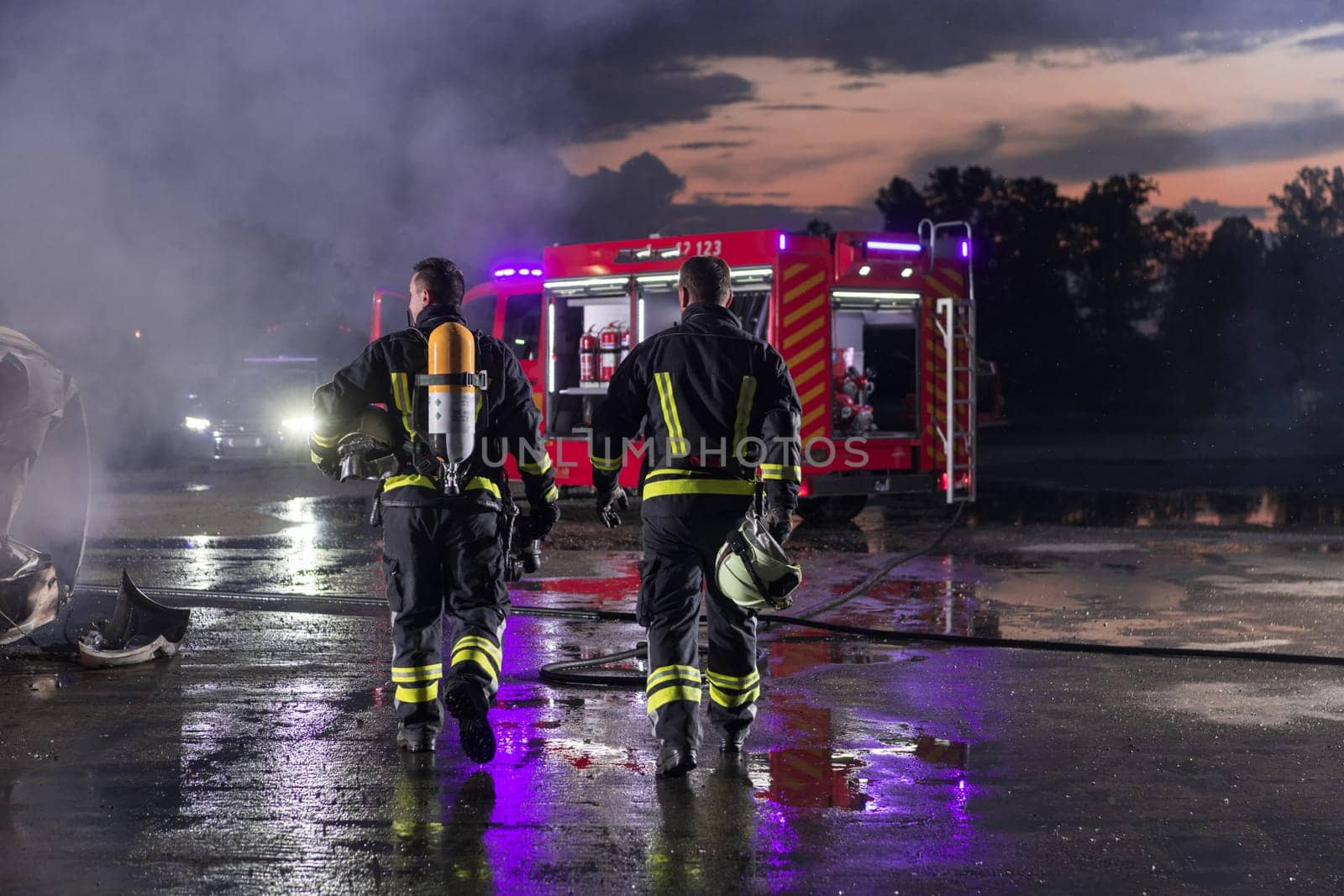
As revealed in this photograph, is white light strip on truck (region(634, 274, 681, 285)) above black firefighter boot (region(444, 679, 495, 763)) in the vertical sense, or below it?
above

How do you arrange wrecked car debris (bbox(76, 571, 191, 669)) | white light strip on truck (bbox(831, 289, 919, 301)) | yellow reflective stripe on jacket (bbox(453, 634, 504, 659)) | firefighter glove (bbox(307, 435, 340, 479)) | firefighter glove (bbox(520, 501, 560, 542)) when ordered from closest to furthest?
yellow reflective stripe on jacket (bbox(453, 634, 504, 659)) → firefighter glove (bbox(307, 435, 340, 479)) → firefighter glove (bbox(520, 501, 560, 542)) → wrecked car debris (bbox(76, 571, 191, 669)) → white light strip on truck (bbox(831, 289, 919, 301))

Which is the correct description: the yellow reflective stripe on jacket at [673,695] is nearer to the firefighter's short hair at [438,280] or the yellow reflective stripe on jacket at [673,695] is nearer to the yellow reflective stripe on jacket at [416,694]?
the yellow reflective stripe on jacket at [416,694]

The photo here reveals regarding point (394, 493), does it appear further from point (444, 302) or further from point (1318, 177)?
Result: point (1318, 177)

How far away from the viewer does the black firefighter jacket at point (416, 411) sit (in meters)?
4.85

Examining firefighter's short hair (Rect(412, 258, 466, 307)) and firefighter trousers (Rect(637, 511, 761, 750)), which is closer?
firefighter trousers (Rect(637, 511, 761, 750))

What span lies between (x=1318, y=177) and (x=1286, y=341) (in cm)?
2921

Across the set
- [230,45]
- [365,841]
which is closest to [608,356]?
[230,45]

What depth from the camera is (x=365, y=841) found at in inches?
156

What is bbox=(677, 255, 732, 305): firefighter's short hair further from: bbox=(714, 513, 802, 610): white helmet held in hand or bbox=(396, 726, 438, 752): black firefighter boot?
bbox=(396, 726, 438, 752): black firefighter boot

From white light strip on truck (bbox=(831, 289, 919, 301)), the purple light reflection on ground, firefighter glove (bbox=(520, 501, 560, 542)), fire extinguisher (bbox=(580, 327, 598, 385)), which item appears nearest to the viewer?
the purple light reflection on ground

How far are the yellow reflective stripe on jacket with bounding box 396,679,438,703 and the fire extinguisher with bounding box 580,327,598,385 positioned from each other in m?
8.39

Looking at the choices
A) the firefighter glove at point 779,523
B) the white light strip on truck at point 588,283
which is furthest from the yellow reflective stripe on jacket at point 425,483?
the white light strip on truck at point 588,283

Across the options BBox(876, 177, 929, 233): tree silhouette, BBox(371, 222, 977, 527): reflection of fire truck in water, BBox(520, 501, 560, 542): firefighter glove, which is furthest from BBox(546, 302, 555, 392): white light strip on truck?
BBox(876, 177, 929, 233): tree silhouette

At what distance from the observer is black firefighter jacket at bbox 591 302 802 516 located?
15.9 ft
